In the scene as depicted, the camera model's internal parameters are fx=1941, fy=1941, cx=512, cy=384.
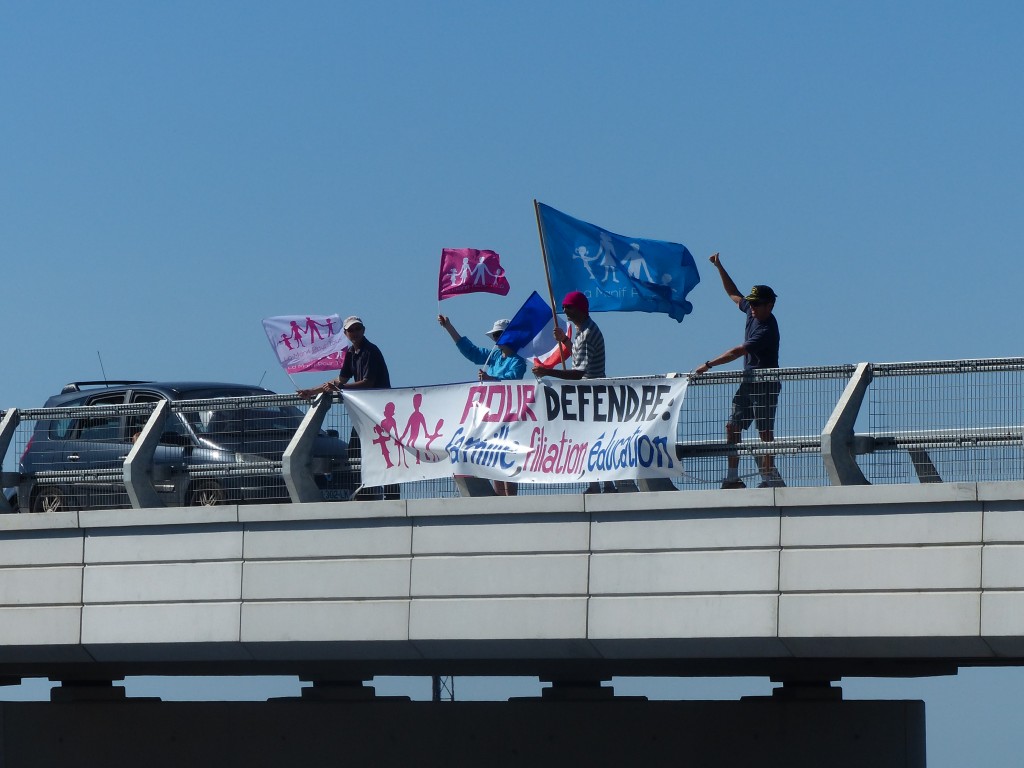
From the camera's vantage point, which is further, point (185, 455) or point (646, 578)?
point (185, 455)

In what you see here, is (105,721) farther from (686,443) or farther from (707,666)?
(686,443)

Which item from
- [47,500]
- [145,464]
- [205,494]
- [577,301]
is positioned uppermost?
[577,301]

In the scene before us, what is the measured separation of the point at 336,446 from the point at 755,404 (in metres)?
3.85

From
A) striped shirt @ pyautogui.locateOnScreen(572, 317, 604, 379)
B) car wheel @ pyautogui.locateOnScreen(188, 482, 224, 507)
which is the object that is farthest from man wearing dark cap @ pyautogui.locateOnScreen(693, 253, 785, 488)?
car wheel @ pyautogui.locateOnScreen(188, 482, 224, 507)

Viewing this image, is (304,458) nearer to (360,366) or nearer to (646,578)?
(360,366)

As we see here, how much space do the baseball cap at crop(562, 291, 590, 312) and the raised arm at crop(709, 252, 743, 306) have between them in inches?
52.4

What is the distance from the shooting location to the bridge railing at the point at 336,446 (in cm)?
1383

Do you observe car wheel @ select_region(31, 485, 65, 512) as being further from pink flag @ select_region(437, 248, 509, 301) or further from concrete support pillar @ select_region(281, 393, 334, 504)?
pink flag @ select_region(437, 248, 509, 301)

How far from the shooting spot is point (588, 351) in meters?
15.5

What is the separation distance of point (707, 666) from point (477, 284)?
4.93m

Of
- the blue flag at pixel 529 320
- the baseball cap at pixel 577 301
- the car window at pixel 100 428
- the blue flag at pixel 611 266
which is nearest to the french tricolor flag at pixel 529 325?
the blue flag at pixel 529 320

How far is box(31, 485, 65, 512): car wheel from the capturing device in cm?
1788

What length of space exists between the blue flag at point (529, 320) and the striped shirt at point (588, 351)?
235 centimetres

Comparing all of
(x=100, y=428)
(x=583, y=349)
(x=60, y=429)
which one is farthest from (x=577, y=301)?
(x=60, y=429)
